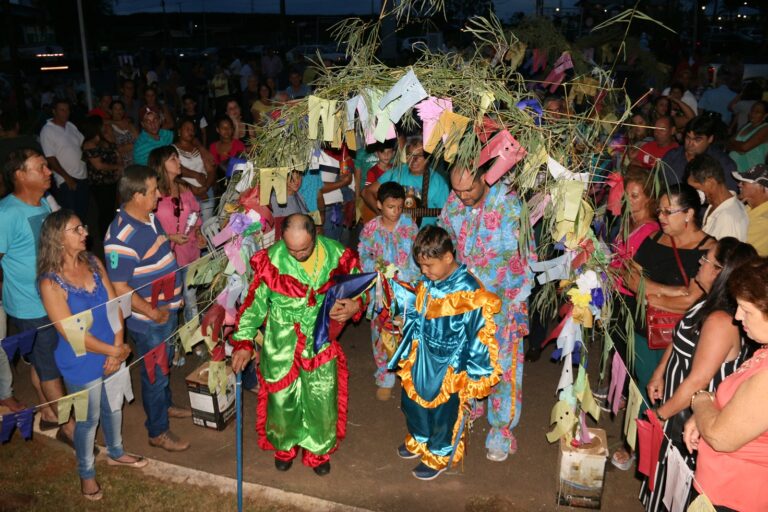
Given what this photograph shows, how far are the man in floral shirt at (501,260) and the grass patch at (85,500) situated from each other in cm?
167

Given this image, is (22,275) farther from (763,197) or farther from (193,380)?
(763,197)

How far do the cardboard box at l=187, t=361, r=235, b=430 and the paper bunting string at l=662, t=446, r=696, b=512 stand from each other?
3.14m

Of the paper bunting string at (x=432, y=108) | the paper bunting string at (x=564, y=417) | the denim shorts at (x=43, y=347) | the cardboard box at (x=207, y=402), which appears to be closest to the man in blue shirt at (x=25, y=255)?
the denim shorts at (x=43, y=347)

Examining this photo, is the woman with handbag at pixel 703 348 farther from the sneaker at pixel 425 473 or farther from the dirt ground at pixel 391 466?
the sneaker at pixel 425 473

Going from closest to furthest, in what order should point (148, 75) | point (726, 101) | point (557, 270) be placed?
point (557, 270)
point (726, 101)
point (148, 75)

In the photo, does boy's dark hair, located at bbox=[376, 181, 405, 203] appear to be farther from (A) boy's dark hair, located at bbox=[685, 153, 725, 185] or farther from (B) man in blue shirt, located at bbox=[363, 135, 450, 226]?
(A) boy's dark hair, located at bbox=[685, 153, 725, 185]

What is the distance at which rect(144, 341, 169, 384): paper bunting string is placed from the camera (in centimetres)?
421

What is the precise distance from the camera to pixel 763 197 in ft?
15.7

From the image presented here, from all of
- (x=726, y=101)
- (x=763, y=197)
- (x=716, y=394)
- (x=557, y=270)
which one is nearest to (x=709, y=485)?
(x=716, y=394)

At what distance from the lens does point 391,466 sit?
4.46m

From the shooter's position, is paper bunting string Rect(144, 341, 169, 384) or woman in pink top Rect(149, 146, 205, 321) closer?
paper bunting string Rect(144, 341, 169, 384)

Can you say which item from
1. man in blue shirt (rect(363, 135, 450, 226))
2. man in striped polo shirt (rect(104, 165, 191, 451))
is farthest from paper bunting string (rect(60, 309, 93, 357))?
man in blue shirt (rect(363, 135, 450, 226))

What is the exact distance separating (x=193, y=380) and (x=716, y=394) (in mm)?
3509

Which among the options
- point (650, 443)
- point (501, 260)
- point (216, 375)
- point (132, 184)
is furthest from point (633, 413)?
point (132, 184)
